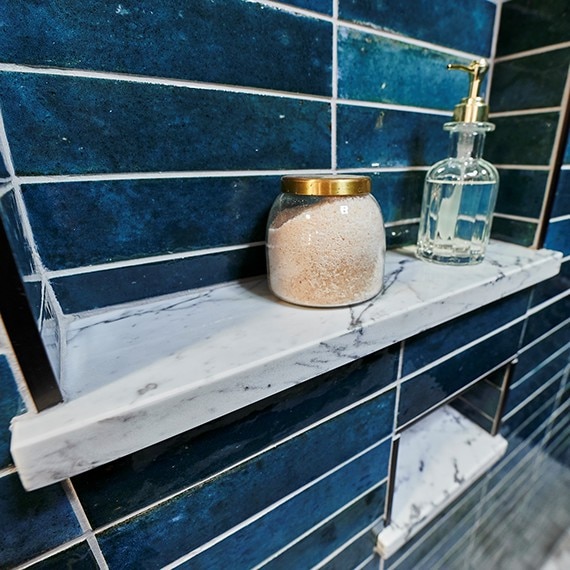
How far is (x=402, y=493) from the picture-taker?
0.62 m

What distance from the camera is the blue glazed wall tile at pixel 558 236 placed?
0.61m

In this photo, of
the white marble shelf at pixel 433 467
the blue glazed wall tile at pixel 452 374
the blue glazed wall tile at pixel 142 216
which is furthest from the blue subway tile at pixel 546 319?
the blue glazed wall tile at pixel 142 216

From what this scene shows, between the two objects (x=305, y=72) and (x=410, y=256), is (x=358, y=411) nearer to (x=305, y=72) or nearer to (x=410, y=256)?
(x=410, y=256)

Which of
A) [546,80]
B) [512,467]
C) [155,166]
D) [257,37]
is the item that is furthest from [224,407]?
[512,467]

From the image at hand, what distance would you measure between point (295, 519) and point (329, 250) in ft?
1.09

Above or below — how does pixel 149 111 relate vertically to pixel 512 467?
above

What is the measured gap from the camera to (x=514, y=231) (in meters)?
0.65

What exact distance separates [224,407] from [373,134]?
0.44 meters

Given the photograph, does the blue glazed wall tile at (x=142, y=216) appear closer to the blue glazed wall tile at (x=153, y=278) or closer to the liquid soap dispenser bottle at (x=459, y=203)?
the blue glazed wall tile at (x=153, y=278)

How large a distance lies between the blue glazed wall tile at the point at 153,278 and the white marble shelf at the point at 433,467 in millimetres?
496

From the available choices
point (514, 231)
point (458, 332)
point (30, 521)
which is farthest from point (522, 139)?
point (30, 521)

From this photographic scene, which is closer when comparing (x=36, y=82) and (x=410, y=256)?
(x=36, y=82)

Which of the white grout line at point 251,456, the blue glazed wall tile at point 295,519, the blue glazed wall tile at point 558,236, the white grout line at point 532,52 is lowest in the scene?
the blue glazed wall tile at point 295,519

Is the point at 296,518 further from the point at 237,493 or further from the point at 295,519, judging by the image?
the point at 237,493
